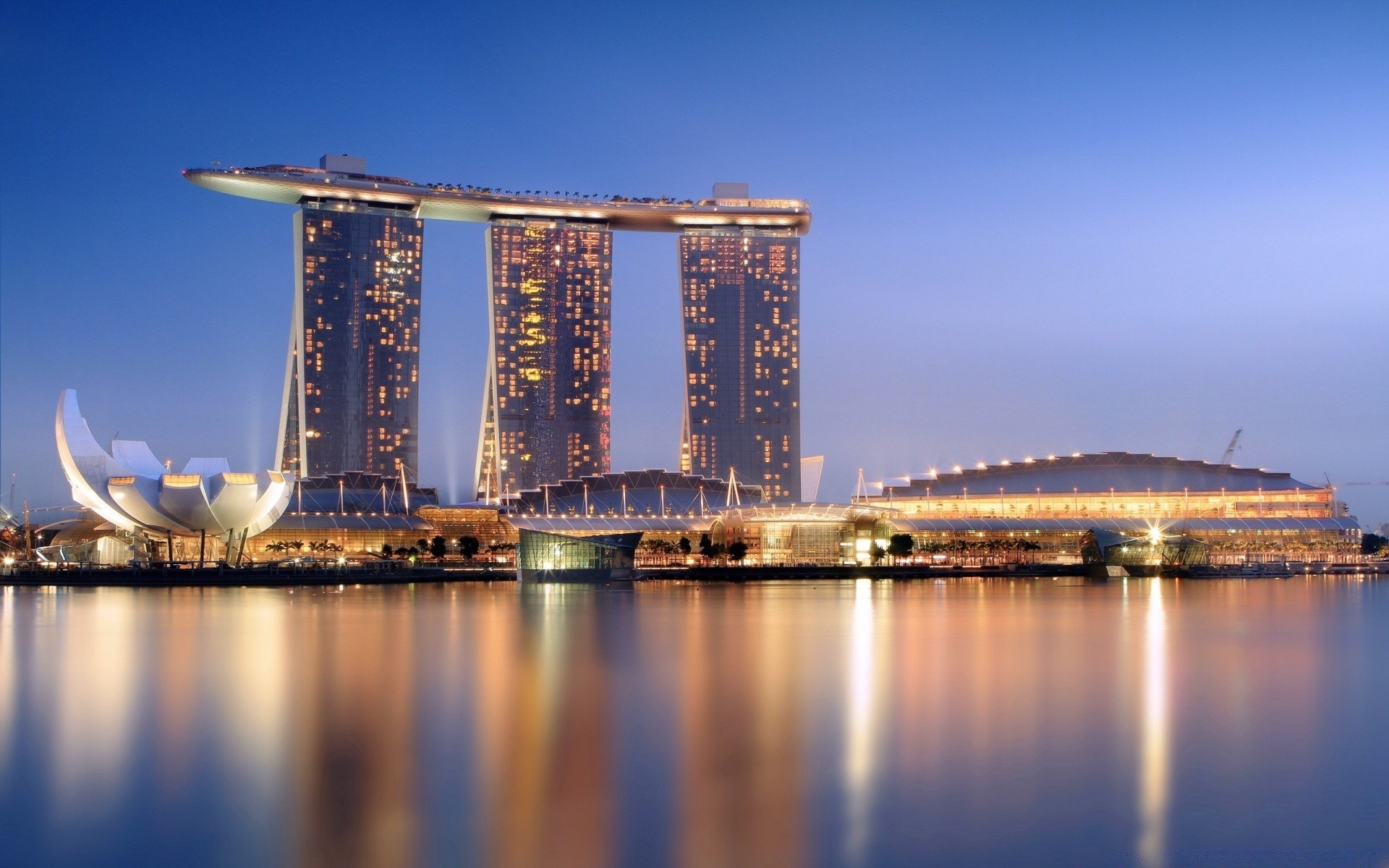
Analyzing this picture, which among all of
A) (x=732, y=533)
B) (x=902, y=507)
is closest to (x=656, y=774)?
(x=732, y=533)

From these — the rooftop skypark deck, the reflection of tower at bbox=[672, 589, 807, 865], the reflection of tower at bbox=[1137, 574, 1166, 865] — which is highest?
the rooftop skypark deck

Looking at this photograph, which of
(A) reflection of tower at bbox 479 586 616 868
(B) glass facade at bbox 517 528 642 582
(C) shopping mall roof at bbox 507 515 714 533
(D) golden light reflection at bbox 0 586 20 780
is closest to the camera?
(A) reflection of tower at bbox 479 586 616 868

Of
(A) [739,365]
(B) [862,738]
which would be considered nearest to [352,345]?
(A) [739,365]

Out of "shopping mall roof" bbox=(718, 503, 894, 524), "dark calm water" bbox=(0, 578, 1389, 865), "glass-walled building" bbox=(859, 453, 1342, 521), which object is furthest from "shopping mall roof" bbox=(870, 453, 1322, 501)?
"dark calm water" bbox=(0, 578, 1389, 865)

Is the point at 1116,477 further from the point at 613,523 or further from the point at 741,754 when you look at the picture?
the point at 741,754

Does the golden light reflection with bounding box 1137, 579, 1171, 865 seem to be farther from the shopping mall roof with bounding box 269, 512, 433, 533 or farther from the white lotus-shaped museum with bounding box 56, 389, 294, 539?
the shopping mall roof with bounding box 269, 512, 433, 533
